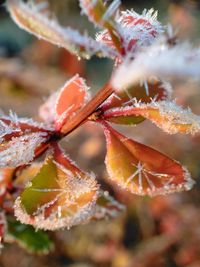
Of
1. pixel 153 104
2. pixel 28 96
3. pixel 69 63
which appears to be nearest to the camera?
pixel 153 104

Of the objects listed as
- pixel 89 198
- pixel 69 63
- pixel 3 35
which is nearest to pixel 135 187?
pixel 89 198

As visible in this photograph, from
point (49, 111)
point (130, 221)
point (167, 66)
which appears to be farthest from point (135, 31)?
point (130, 221)

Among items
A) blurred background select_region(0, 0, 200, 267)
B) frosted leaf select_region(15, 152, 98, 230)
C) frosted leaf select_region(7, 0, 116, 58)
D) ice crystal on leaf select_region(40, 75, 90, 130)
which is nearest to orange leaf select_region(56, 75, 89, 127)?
ice crystal on leaf select_region(40, 75, 90, 130)

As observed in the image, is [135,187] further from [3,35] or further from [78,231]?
[3,35]

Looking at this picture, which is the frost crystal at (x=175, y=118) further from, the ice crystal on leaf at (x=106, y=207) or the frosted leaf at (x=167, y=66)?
the ice crystal on leaf at (x=106, y=207)

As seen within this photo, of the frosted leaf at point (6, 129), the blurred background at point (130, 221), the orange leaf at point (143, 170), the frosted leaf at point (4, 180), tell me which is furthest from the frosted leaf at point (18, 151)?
the blurred background at point (130, 221)

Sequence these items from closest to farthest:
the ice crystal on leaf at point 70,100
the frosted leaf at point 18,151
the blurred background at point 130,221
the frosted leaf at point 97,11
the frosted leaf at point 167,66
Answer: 1. the frosted leaf at point 167,66
2. the frosted leaf at point 97,11
3. the frosted leaf at point 18,151
4. the ice crystal on leaf at point 70,100
5. the blurred background at point 130,221

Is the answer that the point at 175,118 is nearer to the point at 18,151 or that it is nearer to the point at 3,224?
the point at 18,151
